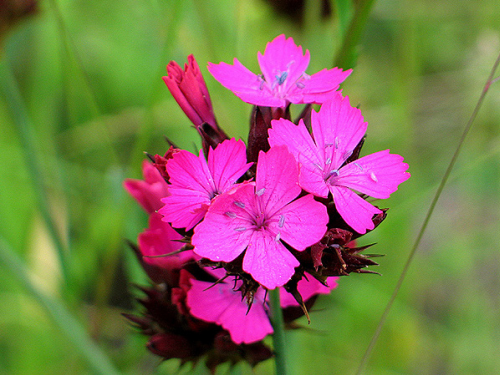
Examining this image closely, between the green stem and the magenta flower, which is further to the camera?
the green stem

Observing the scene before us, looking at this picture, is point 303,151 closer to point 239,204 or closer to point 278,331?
point 239,204

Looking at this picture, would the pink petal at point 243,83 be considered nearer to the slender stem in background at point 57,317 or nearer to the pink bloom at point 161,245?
the pink bloom at point 161,245

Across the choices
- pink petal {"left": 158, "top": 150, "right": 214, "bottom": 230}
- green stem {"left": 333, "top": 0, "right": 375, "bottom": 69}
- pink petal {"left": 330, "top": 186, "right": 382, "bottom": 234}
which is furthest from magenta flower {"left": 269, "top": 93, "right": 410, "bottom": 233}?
green stem {"left": 333, "top": 0, "right": 375, "bottom": 69}

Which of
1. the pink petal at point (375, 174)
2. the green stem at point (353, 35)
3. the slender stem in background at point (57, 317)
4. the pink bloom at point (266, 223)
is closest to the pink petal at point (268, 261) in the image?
the pink bloom at point (266, 223)

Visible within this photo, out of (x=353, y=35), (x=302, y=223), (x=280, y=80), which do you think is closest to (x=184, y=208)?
(x=302, y=223)

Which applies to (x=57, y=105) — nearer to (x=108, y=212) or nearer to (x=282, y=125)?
(x=108, y=212)

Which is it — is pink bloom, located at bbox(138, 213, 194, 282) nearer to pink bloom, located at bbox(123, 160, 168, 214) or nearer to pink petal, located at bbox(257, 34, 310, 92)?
pink bloom, located at bbox(123, 160, 168, 214)
